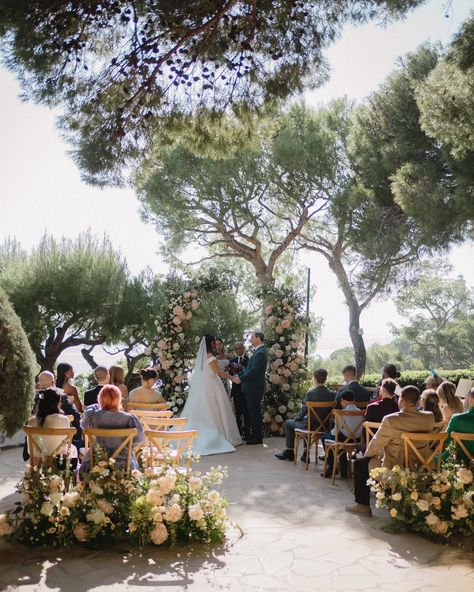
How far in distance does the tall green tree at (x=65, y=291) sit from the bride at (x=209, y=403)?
21.3 ft

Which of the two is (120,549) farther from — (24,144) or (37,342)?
(37,342)

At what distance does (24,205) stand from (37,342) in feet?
11.0

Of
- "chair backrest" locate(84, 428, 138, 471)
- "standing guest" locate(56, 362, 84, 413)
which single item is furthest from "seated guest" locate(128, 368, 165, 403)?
"chair backrest" locate(84, 428, 138, 471)

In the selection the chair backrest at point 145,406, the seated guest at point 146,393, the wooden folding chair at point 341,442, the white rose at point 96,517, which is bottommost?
the white rose at point 96,517

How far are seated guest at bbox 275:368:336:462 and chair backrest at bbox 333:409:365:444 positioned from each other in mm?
644

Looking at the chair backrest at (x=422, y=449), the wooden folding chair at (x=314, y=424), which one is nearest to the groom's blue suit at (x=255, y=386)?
the wooden folding chair at (x=314, y=424)

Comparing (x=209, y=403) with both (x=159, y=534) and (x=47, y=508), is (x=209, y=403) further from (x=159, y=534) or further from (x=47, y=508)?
(x=47, y=508)

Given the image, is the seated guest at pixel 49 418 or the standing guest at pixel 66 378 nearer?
the seated guest at pixel 49 418

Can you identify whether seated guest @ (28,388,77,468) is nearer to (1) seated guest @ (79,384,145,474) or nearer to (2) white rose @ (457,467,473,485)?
(1) seated guest @ (79,384,145,474)

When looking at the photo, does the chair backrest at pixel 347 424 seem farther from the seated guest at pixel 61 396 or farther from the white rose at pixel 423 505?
the seated guest at pixel 61 396

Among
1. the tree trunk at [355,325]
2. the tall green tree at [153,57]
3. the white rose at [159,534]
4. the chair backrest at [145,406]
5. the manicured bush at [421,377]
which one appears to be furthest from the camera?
the tree trunk at [355,325]

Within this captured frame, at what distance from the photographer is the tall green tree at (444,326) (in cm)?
3562

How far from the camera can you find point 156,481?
4.47m

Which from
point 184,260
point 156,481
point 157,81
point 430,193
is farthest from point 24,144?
point 184,260
